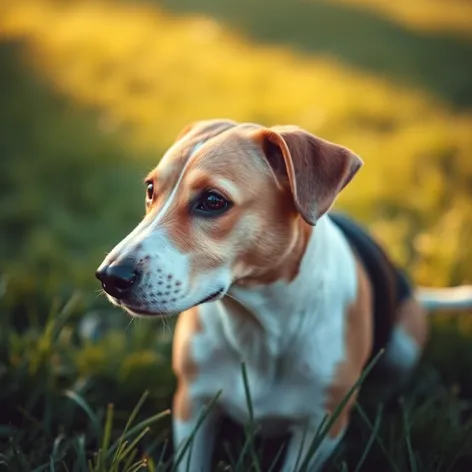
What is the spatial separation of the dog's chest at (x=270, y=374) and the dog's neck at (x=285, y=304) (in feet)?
0.09

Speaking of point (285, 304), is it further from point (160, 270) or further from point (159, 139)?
point (159, 139)

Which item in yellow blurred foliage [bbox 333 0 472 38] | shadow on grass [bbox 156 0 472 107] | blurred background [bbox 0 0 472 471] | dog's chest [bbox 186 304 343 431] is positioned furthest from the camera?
yellow blurred foliage [bbox 333 0 472 38]

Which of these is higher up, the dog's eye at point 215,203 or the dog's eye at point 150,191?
the dog's eye at point 215,203

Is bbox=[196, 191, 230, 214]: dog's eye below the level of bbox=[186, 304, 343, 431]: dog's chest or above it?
above

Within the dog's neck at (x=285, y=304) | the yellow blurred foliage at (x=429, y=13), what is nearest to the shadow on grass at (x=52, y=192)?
the dog's neck at (x=285, y=304)

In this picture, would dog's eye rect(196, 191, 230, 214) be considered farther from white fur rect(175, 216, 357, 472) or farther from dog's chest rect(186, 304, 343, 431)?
dog's chest rect(186, 304, 343, 431)

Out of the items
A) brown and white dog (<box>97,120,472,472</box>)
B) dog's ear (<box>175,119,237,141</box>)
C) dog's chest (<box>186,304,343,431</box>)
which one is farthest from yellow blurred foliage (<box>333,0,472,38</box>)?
dog's chest (<box>186,304,343,431</box>)

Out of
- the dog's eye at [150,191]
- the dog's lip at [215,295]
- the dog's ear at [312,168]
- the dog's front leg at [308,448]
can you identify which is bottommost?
the dog's front leg at [308,448]

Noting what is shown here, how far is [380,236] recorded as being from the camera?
4.90m

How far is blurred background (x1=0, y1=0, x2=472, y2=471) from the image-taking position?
10.6 feet

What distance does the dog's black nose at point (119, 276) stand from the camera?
2125 mm

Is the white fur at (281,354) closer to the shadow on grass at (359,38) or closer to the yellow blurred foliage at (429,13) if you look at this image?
the shadow on grass at (359,38)

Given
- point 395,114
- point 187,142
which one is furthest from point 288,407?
point 395,114

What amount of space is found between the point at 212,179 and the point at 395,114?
5302 millimetres
